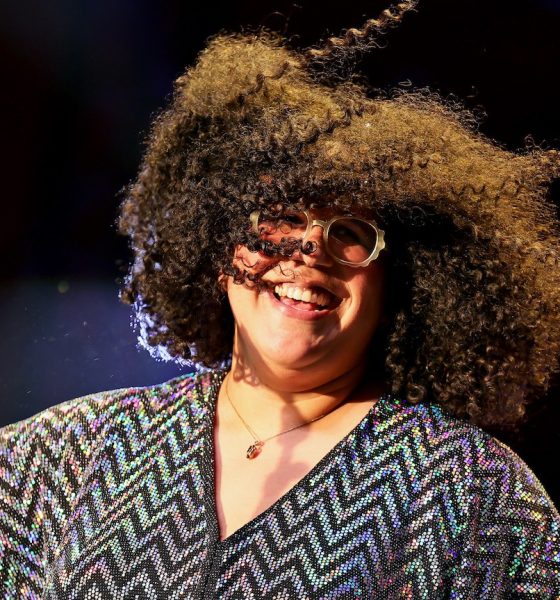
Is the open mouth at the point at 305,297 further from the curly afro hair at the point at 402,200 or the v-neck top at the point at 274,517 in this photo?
the v-neck top at the point at 274,517

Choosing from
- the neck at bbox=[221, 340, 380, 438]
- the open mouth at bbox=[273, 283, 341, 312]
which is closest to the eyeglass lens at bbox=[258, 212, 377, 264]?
the open mouth at bbox=[273, 283, 341, 312]

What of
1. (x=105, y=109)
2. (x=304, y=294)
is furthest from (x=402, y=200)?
(x=105, y=109)

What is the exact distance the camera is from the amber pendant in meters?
2.40

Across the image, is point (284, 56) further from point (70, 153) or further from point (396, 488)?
point (396, 488)

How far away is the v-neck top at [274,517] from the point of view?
2.10 metres

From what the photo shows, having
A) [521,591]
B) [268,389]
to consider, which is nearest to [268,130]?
[268,389]

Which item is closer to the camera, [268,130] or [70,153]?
[268,130]

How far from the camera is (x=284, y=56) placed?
2.70 meters

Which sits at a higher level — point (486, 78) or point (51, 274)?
point (486, 78)

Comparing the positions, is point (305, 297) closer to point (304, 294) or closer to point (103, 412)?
point (304, 294)

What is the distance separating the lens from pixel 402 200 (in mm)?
2385

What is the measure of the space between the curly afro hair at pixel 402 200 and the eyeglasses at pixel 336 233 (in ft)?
0.12

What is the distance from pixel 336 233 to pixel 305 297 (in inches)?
7.5

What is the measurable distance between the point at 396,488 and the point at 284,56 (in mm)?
1316
